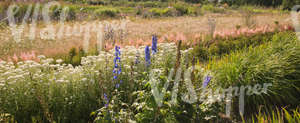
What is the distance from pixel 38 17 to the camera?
13336 mm

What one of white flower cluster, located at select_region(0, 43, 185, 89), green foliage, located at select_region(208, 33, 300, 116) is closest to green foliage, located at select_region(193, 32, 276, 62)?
green foliage, located at select_region(208, 33, 300, 116)

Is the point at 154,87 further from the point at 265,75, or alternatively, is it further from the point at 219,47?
the point at 219,47

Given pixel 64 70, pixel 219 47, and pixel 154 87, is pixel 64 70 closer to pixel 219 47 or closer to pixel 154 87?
pixel 154 87

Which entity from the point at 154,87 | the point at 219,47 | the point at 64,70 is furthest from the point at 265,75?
the point at 64,70

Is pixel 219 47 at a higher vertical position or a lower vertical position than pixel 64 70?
lower

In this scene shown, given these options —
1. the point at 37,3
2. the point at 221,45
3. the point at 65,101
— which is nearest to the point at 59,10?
the point at 37,3

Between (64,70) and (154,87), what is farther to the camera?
(64,70)

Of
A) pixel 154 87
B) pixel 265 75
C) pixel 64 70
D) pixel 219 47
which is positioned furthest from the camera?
pixel 219 47

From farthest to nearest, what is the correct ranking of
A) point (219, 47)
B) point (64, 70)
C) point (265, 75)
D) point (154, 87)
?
point (219, 47) < point (265, 75) < point (64, 70) < point (154, 87)

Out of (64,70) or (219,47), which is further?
(219,47)

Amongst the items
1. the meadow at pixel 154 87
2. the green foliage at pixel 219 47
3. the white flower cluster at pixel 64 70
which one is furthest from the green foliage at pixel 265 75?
the green foliage at pixel 219 47

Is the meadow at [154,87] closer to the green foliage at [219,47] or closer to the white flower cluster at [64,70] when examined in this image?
the white flower cluster at [64,70]

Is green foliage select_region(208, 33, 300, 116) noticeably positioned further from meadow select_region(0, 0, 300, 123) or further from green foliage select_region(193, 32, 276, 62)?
green foliage select_region(193, 32, 276, 62)

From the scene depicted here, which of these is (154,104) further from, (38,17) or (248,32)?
(38,17)
